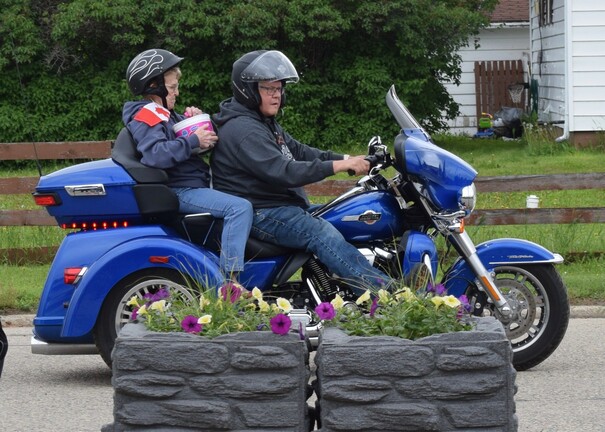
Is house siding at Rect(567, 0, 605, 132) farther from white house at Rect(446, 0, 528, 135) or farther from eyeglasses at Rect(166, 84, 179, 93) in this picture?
eyeglasses at Rect(166, 84, 179, 93)

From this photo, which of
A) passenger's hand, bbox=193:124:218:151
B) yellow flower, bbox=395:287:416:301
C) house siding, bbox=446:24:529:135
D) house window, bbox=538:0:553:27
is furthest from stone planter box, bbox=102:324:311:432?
house siding, bbox=446:24:529:135

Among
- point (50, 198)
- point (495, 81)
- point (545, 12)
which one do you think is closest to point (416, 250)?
point (50, 198)

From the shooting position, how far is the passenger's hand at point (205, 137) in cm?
704

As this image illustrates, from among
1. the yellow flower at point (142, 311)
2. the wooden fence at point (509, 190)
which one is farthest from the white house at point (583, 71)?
the yellow flower at point (142, 311)

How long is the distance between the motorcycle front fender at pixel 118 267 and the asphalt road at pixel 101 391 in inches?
17.5

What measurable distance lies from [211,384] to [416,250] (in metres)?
2.63

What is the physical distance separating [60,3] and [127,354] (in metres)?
18.1

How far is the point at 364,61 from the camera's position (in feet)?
71.5

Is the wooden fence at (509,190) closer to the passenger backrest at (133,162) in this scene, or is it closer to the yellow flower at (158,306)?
the passenger backrest at (133,162)

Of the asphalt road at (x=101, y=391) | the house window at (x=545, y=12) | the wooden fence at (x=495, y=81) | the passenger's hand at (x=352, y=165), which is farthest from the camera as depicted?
the wooden fence at (x=495, y=81)

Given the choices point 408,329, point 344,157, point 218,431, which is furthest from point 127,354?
point 344,157

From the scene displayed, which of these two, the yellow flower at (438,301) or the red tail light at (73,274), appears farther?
the red tail light at (73,274)

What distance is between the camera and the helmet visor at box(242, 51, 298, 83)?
22.9 ft

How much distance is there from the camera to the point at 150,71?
7.16m
